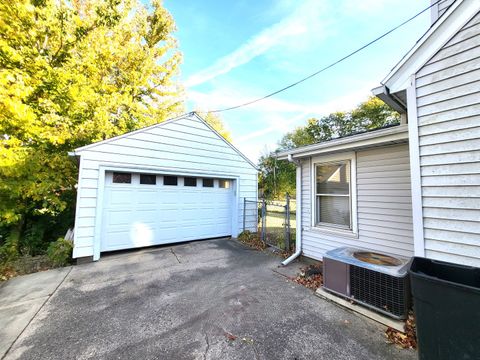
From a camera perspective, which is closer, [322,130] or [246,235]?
[246,235]

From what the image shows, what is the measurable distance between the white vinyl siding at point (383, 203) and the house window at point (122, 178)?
5.52 meters

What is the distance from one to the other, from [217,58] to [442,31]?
837cm

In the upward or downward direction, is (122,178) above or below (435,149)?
below

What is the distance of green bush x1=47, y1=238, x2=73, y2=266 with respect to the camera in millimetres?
4607

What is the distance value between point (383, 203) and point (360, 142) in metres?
1.20

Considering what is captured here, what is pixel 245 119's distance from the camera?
77.0 feet

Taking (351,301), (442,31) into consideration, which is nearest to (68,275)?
(351,301)

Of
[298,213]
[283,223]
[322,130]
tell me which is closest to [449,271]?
[298,213]

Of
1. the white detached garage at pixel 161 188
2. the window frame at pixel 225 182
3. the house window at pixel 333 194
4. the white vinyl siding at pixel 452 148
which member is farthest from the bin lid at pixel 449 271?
the window frame at pixel 225 182

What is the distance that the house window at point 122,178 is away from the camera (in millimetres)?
5480

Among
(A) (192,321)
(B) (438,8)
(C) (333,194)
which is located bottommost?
(A) (192,321)

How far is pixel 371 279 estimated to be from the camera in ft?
9.52

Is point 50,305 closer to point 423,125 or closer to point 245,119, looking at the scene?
point 423,125

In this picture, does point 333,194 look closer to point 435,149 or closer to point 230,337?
point 435,149
